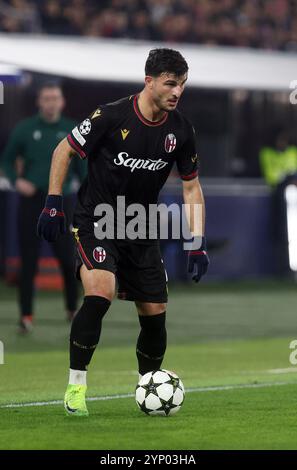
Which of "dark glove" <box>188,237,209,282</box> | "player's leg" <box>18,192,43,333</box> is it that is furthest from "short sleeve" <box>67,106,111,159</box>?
"player's leg" <box>18,192,43,333</box>

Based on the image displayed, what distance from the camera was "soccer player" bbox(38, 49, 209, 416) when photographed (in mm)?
8148

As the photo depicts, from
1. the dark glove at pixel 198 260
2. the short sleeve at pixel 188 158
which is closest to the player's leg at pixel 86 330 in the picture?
the dark glove at pixel 198 260

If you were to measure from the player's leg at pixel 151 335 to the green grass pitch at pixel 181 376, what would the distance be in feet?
1.10

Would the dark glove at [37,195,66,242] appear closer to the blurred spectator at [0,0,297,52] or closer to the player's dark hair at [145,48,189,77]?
the player's dark hair at [145,48,189,77]

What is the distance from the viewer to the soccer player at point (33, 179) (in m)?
14.3

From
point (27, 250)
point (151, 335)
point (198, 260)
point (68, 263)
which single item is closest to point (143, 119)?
point (198, 260)

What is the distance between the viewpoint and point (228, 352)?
13156 millimetres

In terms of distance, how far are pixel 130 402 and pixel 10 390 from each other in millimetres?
1245

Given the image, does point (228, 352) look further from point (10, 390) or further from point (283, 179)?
point (283, 179)

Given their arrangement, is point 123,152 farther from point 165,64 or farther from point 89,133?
point 165,64
